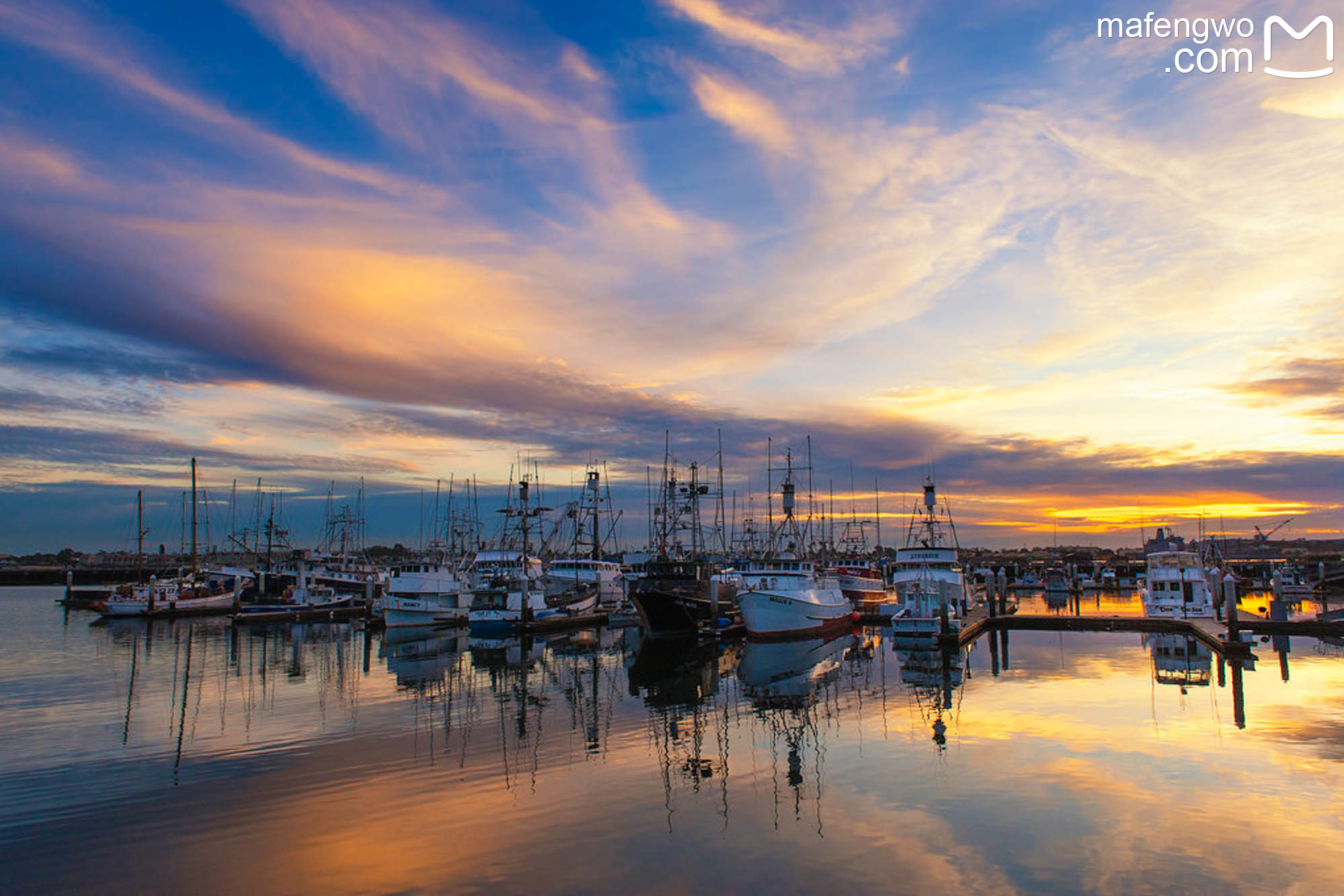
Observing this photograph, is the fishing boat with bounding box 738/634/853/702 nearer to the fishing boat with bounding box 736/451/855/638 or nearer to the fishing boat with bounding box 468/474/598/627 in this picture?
the fishing boat with bounding box 736/451/855/638

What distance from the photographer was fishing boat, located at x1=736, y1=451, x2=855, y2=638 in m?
48.8

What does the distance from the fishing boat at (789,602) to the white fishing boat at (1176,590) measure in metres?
19.0

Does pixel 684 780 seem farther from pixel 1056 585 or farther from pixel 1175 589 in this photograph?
pixel 1056 585

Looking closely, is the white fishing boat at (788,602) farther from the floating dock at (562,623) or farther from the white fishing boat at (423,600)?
the white fishing boat at (423,600)

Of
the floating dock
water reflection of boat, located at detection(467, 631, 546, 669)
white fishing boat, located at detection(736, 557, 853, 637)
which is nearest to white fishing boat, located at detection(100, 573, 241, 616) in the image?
water reflection of boat, located at detection(467, 631, 546, 669)

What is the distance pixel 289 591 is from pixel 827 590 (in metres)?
54.9

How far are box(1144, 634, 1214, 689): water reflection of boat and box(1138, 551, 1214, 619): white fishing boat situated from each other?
3.57 m

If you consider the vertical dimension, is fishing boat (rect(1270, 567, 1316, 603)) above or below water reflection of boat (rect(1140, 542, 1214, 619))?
below

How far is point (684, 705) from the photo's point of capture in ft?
94.2

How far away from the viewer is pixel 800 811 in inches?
643

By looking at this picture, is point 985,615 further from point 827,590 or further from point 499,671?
point 499,671

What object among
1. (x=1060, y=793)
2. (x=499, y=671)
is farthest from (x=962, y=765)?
(x=499, y=671)

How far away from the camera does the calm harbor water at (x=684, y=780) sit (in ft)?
43.8

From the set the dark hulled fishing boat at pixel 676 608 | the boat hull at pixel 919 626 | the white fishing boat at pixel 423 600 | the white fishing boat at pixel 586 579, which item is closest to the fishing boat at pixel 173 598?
the white fishing boat at pixel 423 600
